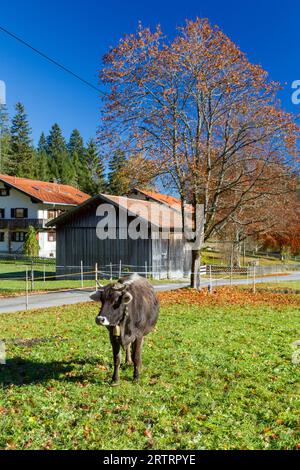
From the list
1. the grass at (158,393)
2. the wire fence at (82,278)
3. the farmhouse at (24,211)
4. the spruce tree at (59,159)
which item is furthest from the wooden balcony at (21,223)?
the grass at (158,393)

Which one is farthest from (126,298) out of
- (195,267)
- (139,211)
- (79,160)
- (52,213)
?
(79,160)

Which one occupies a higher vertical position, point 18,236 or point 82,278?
point 18,236

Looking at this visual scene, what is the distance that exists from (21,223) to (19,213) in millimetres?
2021

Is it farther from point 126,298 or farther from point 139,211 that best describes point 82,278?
point 126,298

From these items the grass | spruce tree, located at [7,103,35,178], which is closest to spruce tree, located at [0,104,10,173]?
spruce tree, located at [7,103,35,178]

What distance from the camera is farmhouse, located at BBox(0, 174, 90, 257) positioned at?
2195 inches

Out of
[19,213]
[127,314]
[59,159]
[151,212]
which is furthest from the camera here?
[59,159]

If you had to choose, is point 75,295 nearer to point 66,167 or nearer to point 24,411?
point 24,411

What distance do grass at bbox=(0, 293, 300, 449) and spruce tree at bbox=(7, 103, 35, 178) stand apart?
248 ft

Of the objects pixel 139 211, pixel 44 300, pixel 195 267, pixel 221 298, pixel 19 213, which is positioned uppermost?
pixel 19 213

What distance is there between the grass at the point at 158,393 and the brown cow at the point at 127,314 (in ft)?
2.21

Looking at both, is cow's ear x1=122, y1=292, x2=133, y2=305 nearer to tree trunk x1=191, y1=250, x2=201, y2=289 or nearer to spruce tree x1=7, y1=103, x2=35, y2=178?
tree trunk x1=191, y1=250, x2=201, y2=289

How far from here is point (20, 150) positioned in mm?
85125
